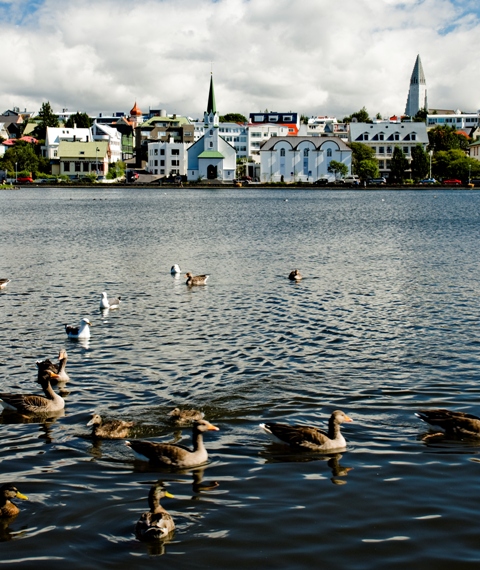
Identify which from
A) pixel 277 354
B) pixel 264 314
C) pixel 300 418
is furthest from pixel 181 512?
pixel 264 314

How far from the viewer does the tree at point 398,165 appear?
15738 cm

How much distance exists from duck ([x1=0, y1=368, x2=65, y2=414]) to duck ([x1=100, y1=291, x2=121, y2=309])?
974 centimetres

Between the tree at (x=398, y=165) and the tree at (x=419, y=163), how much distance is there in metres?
2.15

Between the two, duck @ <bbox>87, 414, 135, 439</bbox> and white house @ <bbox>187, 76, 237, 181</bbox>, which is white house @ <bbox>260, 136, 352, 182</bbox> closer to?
white house @ <bbox>187, 76, 237, 181</bbox>

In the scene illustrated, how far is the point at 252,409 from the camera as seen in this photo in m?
13.7

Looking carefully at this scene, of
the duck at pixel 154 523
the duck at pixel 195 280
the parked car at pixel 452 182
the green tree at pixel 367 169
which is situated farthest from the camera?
the green tree at pixel 367 169

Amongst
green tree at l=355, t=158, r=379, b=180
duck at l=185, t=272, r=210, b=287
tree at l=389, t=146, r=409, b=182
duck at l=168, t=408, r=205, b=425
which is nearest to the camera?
duck at l=168, t=408, r=205, b=425

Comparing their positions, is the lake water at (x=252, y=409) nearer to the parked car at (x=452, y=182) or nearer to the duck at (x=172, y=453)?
the duck at (x=172, y=453)

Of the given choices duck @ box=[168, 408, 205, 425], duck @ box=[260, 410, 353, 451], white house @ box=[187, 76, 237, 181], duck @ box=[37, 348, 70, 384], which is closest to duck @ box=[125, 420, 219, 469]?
duck @ box=[260, 410, 353, 451]

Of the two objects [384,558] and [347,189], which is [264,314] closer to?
[384,558]

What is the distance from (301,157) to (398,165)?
21.7m

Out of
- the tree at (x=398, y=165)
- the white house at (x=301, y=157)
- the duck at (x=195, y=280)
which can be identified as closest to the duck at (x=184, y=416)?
the duck at (x=195, y=280)

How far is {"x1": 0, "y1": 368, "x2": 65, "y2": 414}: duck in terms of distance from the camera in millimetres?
13359

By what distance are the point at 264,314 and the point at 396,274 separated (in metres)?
11.1
